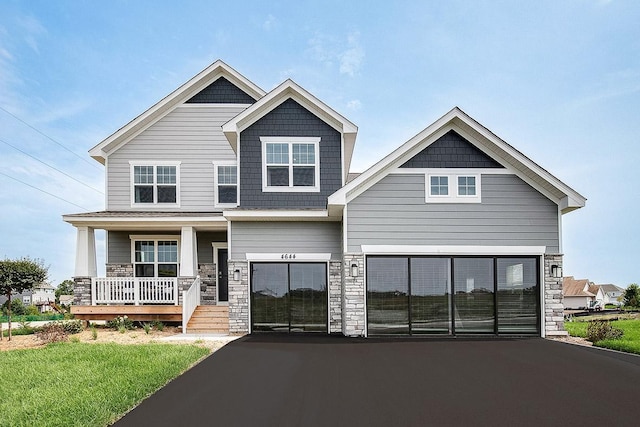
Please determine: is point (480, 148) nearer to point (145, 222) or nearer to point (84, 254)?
point (145, 222)

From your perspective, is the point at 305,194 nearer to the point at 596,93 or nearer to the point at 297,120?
the point at 297,120

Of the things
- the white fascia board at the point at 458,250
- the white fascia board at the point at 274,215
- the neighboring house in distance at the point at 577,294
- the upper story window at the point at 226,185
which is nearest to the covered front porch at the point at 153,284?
the upper story window at the point at 226,185

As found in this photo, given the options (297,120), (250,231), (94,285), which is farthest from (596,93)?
(94,285)

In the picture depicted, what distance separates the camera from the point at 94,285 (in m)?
13.4

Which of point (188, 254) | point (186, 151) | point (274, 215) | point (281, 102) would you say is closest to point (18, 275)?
point (188, 254)

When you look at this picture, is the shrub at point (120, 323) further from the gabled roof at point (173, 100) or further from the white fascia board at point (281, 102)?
the white fascia board at point (281, 102)

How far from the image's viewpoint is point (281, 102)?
1236 cm

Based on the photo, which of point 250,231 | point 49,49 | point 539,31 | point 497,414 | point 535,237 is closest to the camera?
point 497,414

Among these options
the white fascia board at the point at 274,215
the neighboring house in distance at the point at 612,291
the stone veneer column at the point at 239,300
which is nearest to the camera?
the white fascia board at the point at 274,215

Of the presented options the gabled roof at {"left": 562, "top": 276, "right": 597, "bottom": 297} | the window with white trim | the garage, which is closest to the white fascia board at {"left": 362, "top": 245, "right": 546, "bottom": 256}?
the garage

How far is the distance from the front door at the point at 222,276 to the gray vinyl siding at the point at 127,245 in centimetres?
32

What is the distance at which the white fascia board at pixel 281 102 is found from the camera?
12.0m

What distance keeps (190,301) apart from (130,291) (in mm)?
2150

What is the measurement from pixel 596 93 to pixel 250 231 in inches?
480
